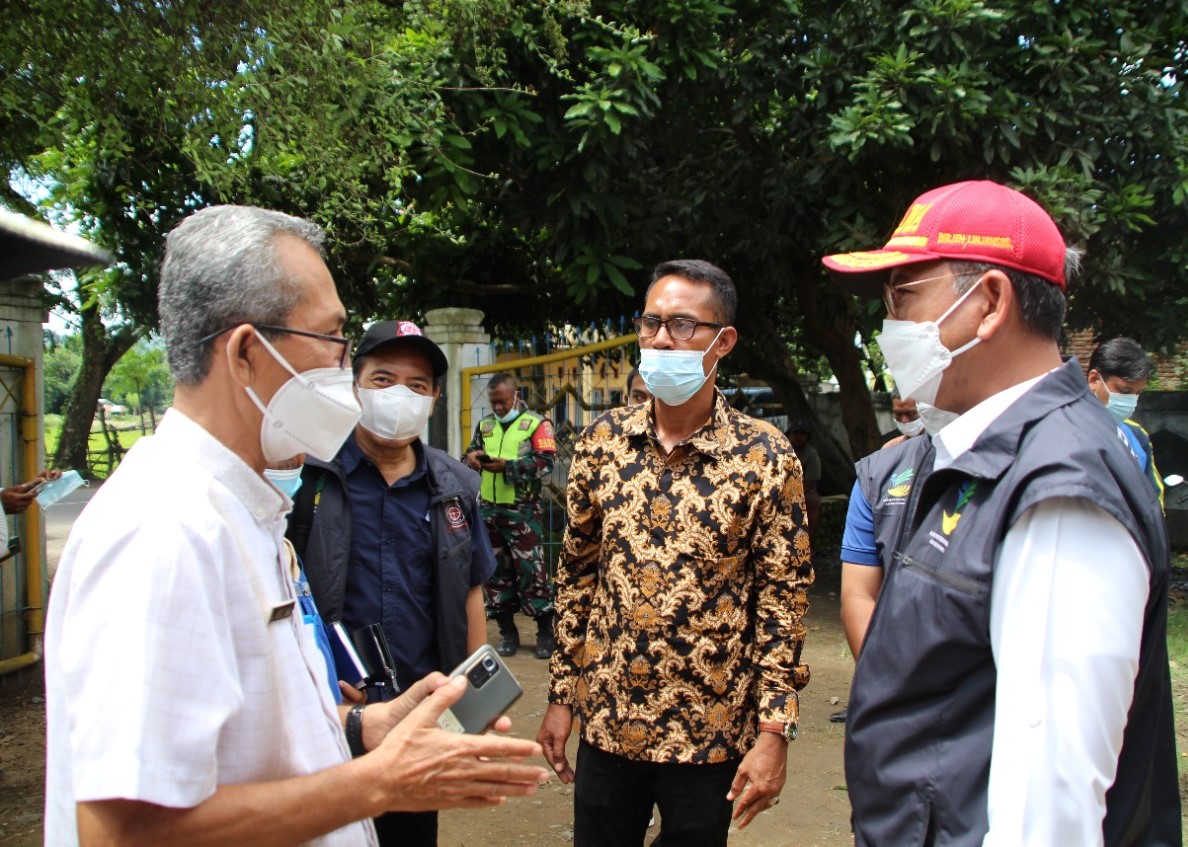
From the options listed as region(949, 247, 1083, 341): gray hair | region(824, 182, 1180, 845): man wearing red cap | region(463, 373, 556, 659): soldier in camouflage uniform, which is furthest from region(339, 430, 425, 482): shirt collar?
region(463, 373, 556, 659): soldier in camouflage uniform

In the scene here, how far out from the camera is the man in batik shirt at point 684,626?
2430mm

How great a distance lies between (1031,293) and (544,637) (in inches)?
223

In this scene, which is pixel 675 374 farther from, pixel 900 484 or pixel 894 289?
pixel 894 289

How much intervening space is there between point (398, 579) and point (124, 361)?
31.3m

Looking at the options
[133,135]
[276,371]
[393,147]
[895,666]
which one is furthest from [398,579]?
[133,135]

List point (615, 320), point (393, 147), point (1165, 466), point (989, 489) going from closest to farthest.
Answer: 1. point (989, 489)
2. point (393, 147)
3. point (615, 320)
4. point (1165, 466)

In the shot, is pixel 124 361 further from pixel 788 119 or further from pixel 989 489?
pixel 989 489

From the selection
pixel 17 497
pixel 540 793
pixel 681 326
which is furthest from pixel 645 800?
pixel 17 497

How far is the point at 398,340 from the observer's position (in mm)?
2785

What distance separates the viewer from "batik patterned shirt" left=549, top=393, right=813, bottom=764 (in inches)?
95.9

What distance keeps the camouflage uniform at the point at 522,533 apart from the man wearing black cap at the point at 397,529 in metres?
3.97

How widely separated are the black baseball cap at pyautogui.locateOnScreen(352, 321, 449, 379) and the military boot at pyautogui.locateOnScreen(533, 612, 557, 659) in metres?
4.25

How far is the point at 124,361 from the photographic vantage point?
30.2m

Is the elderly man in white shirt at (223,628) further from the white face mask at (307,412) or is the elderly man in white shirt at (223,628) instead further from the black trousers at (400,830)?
the black trousers at (400,830)
